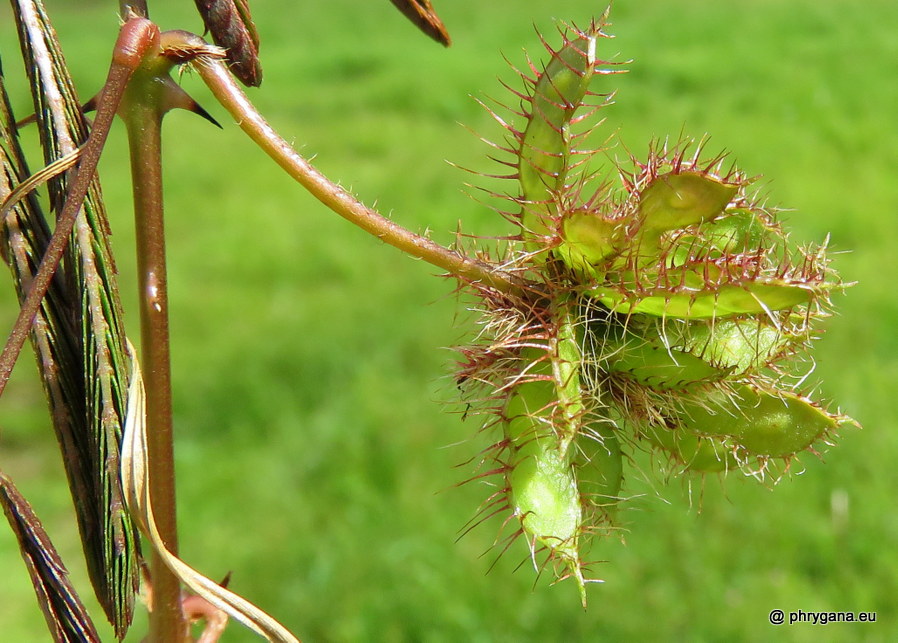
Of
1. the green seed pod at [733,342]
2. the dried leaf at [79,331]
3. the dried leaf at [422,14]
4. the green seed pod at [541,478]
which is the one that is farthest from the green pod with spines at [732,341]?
the dried leaf at [79,331]

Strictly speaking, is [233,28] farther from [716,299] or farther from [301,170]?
[716,299]

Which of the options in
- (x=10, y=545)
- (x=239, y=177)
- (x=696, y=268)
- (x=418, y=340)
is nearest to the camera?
(x=696, y=268)

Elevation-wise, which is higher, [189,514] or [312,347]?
[312,347]

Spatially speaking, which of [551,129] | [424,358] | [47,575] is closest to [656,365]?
[551,129]

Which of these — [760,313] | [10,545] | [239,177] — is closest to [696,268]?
[760,313]

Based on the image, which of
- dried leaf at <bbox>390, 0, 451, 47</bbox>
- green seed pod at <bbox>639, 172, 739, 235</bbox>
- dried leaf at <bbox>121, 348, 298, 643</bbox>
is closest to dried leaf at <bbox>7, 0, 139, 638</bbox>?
dried leaf at <bbox>121, 348, 298, 643</bbox>

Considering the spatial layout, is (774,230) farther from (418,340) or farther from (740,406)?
(418,340)

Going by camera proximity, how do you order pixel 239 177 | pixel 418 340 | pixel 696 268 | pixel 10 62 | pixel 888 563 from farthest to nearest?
pixel 10 62 → pixel 239 177 → pixel 418 340 → pixel 888 563 → pixel 696 268

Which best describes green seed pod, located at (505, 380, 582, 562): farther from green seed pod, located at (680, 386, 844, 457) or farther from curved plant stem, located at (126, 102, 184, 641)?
curved plant stem, located at (126, 102, 184, 641)
